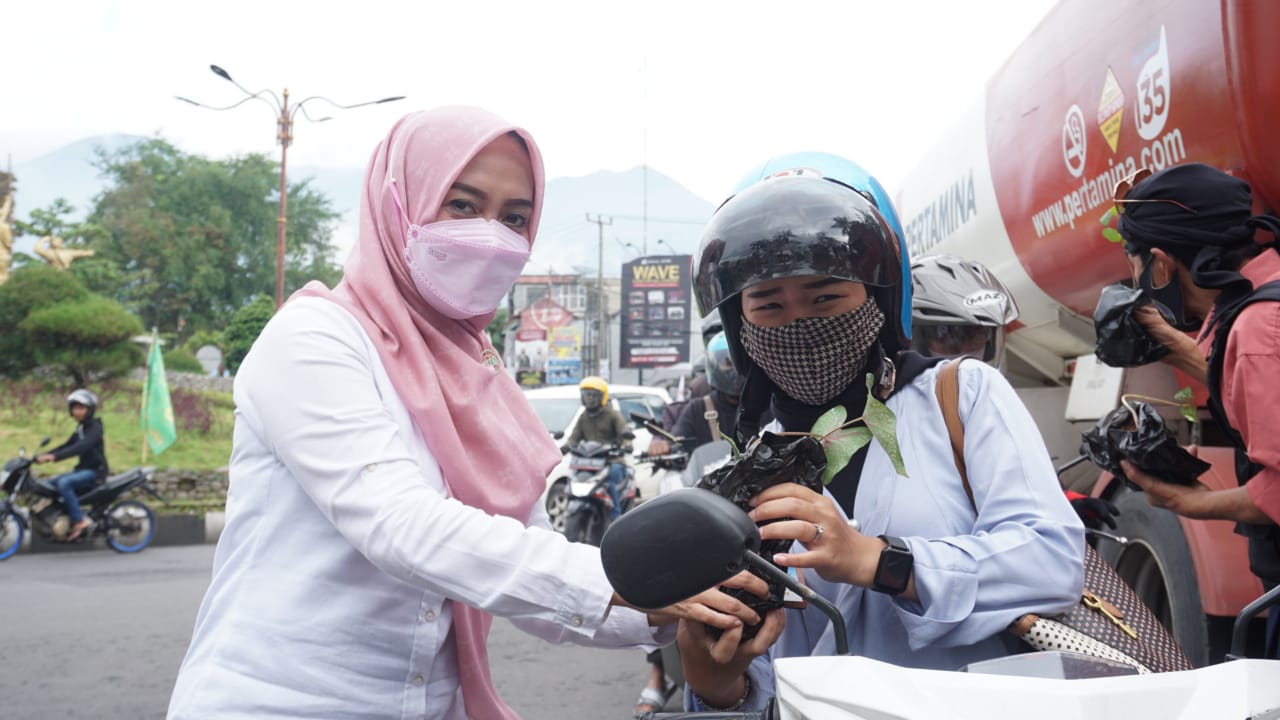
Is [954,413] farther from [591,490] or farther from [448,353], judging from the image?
[591,490]

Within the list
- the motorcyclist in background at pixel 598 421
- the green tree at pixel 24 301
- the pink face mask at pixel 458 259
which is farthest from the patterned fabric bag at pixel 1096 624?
the green tree at pixel 24 301

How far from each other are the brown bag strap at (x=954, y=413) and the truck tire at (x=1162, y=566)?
6.77 feet

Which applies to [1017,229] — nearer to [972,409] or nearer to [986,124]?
[986,124]

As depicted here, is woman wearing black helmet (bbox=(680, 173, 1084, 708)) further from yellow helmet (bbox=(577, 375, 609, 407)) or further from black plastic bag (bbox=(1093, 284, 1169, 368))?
yellow helmet (bbox=(577, 375, 609, 407))

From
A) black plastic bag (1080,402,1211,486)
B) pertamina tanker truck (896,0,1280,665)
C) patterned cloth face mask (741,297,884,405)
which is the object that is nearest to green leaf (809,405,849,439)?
patterned cloth face mask (741,297,884,405)

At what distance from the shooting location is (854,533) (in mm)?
1337

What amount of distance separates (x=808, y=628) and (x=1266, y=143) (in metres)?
2.04

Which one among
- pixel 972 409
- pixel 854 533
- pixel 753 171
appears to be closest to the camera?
pixel 854 533

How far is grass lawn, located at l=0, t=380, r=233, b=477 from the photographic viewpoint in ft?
50.9

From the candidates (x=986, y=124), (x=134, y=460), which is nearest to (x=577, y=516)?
(x=986, y=124)

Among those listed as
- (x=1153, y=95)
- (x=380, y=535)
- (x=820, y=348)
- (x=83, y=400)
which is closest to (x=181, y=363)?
(x=83, y=400)

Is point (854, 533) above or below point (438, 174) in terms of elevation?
below

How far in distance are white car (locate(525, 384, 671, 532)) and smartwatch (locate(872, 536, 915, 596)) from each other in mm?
6971

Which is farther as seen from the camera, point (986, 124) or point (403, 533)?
point (986, 124)
